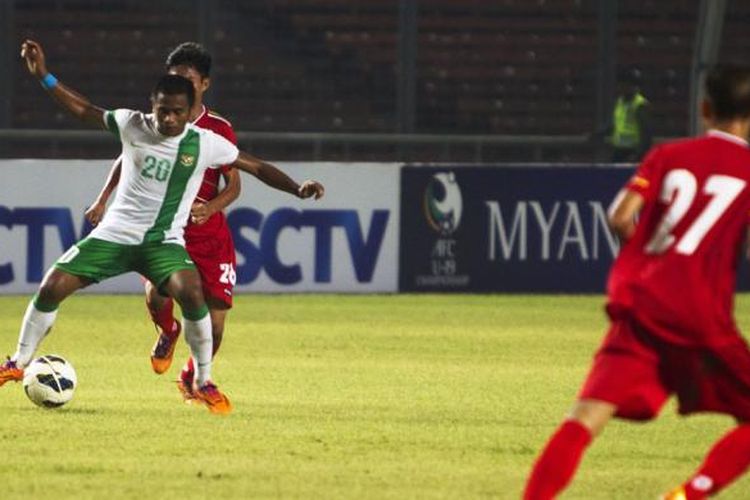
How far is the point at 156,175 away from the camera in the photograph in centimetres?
1017

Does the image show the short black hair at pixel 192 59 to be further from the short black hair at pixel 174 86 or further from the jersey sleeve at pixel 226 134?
the short black hair at pixel 174 86

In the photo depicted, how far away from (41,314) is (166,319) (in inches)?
62.1

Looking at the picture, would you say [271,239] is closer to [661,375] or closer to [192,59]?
[192,59]

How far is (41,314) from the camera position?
1029 centimetres

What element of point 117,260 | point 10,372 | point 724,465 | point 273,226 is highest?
point 724,465

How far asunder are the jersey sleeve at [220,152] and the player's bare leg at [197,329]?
1.78 ft

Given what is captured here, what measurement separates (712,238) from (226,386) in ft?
19.2

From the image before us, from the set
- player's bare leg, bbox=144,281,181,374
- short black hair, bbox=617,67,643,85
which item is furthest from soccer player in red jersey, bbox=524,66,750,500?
short black hair, bbox=617,67,643,85

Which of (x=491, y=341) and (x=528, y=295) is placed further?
(x=528, y=295)

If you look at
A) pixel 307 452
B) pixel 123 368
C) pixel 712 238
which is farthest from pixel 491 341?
pixel 712 238

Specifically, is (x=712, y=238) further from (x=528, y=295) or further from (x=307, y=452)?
(x=528, y=295)

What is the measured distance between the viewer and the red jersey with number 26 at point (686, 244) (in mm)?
6367

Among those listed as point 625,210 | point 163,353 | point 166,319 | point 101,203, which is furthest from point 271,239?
point 625,210

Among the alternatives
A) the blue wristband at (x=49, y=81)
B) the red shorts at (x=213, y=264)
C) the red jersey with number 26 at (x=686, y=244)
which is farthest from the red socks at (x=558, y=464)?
the red shorts at (x=213, y=264)
